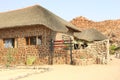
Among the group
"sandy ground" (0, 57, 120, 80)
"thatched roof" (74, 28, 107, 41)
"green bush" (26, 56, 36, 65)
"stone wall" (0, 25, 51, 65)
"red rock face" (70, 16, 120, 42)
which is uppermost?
"red rock face" (70, 16, 120, 42)

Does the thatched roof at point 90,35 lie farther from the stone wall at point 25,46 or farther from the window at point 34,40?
the stone wall at point 25,46

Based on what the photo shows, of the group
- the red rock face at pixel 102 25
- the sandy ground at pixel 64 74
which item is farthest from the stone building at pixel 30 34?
the red rock face at pixel 102 25

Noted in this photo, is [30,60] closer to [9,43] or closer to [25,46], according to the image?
[25,46]

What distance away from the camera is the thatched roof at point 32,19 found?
17328mm

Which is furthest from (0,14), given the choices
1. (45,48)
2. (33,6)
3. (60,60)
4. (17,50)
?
(60,60)

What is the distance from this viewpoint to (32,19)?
58.8 ft

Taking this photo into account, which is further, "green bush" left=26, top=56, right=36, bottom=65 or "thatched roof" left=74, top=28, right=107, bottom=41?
"thatched roof" left=74, top=28, right=107, bottom=41

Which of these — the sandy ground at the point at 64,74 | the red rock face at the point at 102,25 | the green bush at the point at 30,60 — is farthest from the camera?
the red rock face at the point at 102,25

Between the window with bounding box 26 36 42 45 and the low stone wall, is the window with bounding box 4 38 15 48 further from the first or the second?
the low stone wall

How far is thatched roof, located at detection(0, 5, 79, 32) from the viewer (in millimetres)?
17328

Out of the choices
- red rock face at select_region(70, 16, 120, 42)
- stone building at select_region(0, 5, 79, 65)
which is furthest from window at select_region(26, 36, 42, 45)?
red rock face at select_region(70, 16, 120, 42)

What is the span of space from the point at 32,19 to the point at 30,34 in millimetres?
1128

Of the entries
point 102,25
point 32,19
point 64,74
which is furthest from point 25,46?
point 102,25

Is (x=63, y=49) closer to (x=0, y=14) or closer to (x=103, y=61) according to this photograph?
(x=103, y=61)
